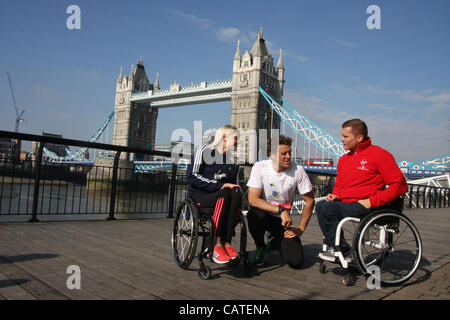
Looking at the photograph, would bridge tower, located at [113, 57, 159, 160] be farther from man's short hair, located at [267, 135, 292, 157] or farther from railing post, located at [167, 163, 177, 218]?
man's short hair, located at [267, 135, 292, 157]

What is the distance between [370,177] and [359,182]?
0.07 meters

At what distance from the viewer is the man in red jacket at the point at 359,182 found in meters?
2.11

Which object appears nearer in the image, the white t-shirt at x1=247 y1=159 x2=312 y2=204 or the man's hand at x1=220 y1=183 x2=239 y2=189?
the man's hand at x1=220 y1=183 x2=239 y2=189

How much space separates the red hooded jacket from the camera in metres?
2.09

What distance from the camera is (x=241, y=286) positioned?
6.54 feet

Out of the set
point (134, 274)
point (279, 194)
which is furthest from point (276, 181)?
point (134, 274)

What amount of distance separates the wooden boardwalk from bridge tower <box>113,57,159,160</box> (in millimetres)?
70089

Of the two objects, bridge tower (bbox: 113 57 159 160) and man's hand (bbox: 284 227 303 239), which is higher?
bridge tower (bbox: 113 57 159 160)

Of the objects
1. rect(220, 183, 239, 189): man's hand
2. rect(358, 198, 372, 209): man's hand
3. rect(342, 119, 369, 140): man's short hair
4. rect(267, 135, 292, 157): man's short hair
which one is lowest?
rect(358, 198, 372, 209): man's hand

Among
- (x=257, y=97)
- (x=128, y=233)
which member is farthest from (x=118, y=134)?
(x=128, y=233)

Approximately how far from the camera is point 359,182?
2.25 metres

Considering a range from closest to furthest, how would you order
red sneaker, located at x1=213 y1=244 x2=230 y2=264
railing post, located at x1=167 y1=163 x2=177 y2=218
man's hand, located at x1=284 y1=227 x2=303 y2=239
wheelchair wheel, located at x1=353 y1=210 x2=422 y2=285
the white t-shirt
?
wheelchair wheel, located at x1=353 y1=210 x2=422 y2=285
red sneaker, located at x1=213 y1=244 x2=230 y2=264
man's hand, located at x1=284 y1=227 x2=303 y2=239
the white t-shirt
railing post, located at x1=167 y1=163 x2=177 y2=218

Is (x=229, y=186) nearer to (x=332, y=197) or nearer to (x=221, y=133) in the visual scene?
(x=221, y=133)

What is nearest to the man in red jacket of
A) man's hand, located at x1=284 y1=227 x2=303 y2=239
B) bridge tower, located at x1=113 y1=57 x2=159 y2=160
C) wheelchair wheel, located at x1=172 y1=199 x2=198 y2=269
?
man's hand, located at x1=284 y1=227 x2=303 y2=239
